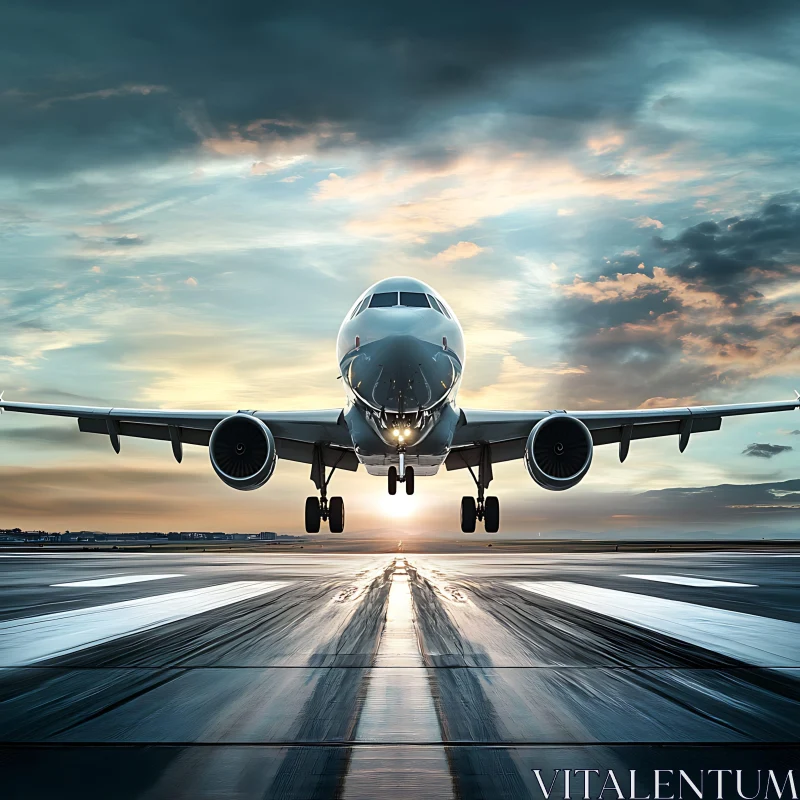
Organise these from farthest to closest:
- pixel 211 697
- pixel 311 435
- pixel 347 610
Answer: pixel 311 435 → pixel 347 610 → pixel 211 697

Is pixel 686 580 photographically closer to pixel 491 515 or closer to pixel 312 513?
pixel 491 515

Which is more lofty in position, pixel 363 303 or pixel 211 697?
pixel 363 303

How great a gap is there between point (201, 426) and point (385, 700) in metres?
21.0

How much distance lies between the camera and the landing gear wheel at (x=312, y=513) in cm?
2836

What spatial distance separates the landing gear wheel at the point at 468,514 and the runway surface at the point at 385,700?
17.4m

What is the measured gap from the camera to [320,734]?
446 cm

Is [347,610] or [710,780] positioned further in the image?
[347,610]

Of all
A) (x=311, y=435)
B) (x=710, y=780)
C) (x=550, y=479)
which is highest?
(x=311, y=435)

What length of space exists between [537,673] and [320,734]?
8.45ft

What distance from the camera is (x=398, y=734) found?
4500mm

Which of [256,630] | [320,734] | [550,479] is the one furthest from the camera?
[550,479]

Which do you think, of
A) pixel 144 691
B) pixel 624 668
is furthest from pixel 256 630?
pixel 624 668

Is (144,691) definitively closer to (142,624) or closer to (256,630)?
(256,630)

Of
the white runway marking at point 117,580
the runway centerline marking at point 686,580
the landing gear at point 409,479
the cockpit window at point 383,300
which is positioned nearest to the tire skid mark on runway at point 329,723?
the white runway marking at point 117,580
